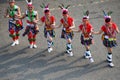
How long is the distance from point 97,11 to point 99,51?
3918 mm

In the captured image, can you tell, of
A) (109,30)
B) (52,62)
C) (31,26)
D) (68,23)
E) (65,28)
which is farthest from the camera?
(31,26)

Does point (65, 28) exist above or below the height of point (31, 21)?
below

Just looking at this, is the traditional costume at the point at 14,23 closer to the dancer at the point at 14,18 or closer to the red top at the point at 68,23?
the dancer at the point at 14,18

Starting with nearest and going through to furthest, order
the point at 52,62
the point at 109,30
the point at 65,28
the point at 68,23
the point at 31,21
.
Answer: the point at 109,30, the point at 68,23, the point at 65,28, the point at 52,62, the point at 31,21

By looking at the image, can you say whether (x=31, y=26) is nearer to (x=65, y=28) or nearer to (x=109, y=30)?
(x=65, y=28)

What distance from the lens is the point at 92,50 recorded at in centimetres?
1162

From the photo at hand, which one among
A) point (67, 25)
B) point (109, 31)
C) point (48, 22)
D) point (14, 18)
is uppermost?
point (14, 18)

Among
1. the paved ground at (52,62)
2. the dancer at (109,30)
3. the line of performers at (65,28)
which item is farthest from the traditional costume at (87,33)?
the dancer at (109,30)

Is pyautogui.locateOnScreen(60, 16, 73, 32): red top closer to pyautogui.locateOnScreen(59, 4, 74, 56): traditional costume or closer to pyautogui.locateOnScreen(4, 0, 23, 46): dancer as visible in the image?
pyautogui.locateOnScreen(59, 4, 74, 56): traditional costume

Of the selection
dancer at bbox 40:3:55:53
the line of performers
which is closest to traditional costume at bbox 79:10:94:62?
the line of performers

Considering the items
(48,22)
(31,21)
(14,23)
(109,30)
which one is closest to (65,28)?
(48,22)

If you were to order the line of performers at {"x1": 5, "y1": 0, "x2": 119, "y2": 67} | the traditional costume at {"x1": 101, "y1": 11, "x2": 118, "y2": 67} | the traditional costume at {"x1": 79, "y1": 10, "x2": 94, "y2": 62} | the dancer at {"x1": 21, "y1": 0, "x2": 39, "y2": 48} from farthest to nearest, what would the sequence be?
the dancer at {"x1": 21, "y1": 0, "x2": 39, "y2": 48}, the traditional costume at {"x1": 79, "y1": 10, "x2": 94, "y2": 62}, the line of performers at {"x1": 5, "y1": 0, "x2": 119, "y2": 67}, the traditional costume at {"x1": 101, "y1": 11, "x2": 118, "y2": 67}

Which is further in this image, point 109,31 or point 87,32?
point 87,32

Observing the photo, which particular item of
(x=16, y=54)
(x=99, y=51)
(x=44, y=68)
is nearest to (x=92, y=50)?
(x=99, y=51)
